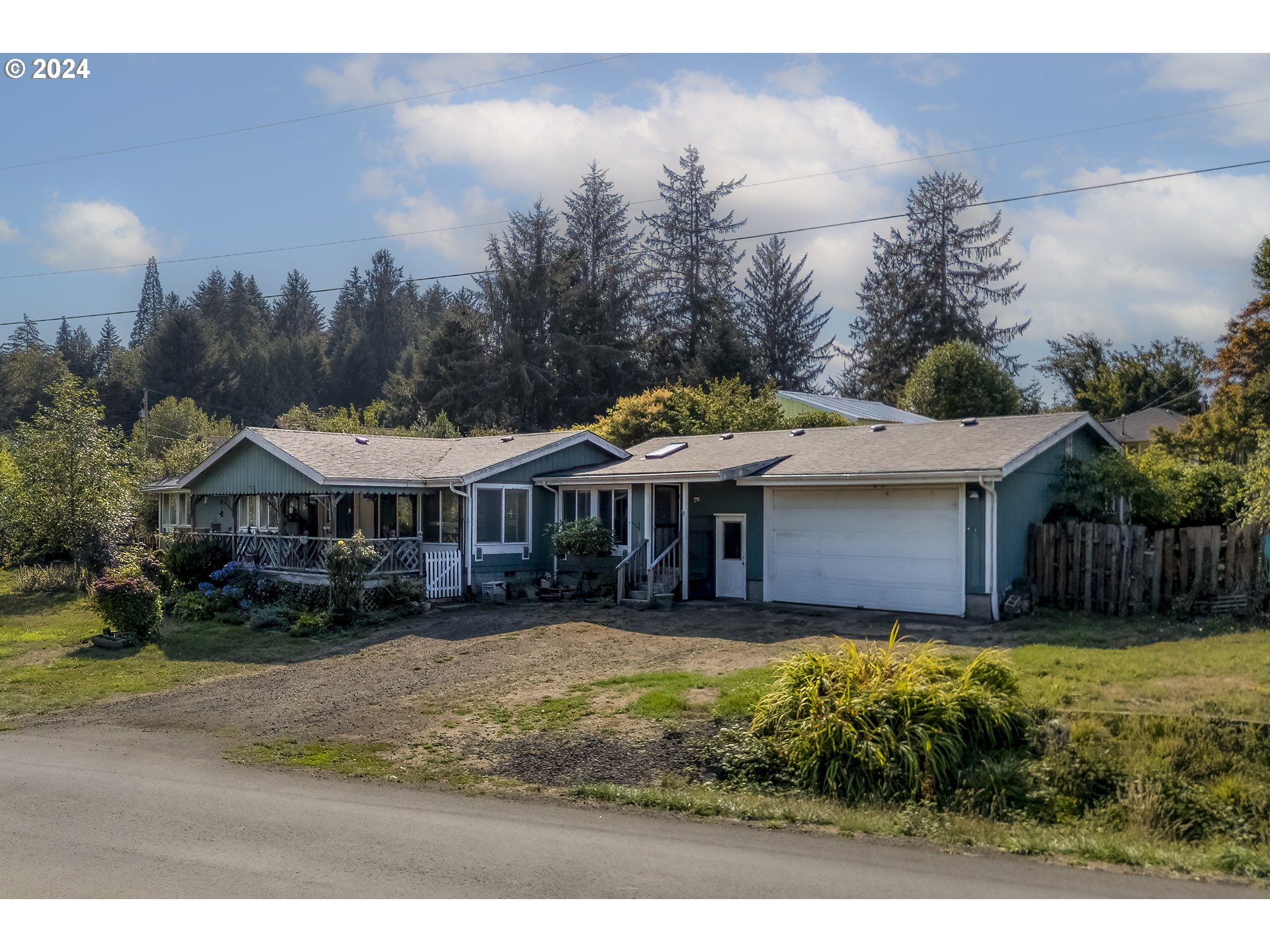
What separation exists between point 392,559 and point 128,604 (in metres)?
5.47

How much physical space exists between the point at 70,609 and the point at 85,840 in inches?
710

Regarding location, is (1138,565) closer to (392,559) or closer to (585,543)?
(585,543)

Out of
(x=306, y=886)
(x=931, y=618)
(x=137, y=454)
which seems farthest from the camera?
(x=137, y=454)

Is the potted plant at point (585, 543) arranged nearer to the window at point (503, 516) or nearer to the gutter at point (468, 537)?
the window at point (503, 516)

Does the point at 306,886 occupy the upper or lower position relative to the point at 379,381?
lower

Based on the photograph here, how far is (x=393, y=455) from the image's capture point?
83.6ft

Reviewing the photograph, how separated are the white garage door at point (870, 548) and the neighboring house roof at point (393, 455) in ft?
21.4

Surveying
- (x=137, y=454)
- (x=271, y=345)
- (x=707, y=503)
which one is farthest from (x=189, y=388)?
(x=707, y=503)

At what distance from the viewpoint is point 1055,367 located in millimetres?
68000

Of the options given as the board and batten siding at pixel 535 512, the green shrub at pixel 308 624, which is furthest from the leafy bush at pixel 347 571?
the board and batten siding at pixel 535 512

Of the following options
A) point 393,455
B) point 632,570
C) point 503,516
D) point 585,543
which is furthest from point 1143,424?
point 393,455

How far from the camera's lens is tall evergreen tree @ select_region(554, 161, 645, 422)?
52.7 metres

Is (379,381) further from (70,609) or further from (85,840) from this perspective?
(85,840)

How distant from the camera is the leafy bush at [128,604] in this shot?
59.7 feet
